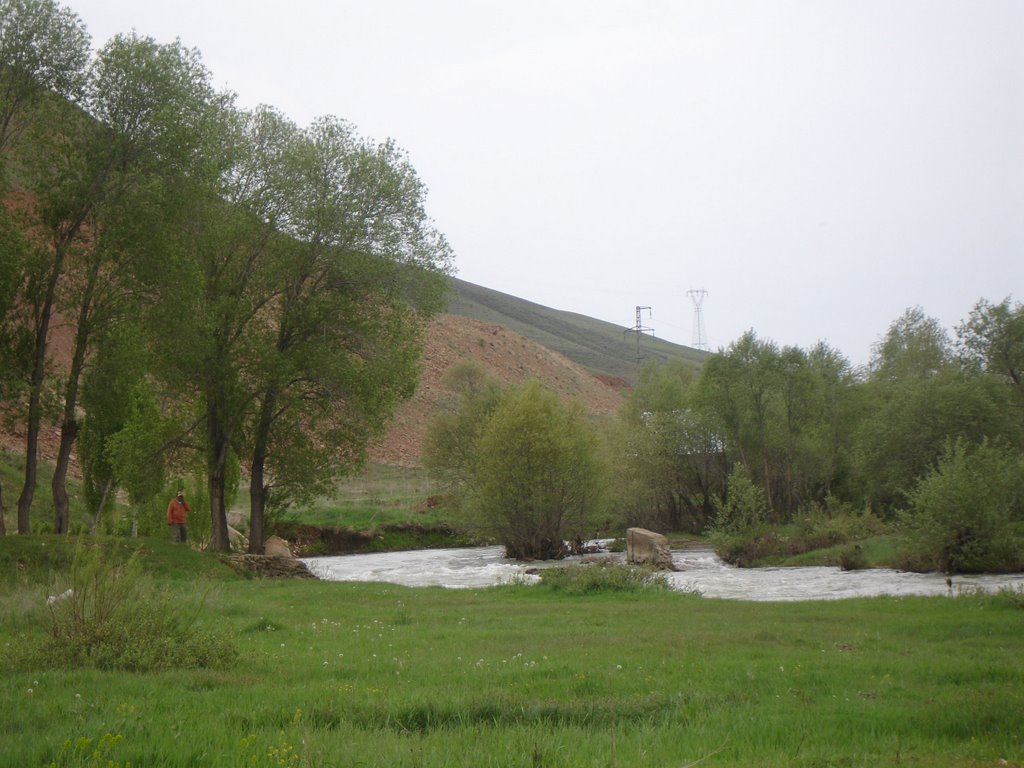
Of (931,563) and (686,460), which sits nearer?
(931,563)

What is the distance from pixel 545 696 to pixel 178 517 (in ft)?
88.8

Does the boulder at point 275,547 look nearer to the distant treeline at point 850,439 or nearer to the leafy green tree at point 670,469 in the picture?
the distant treeline at point 850,439

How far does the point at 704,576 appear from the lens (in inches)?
1384

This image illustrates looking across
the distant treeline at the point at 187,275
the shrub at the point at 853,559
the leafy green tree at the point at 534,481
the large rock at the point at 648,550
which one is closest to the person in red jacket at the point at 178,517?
the distant treeline at the point at 187,275

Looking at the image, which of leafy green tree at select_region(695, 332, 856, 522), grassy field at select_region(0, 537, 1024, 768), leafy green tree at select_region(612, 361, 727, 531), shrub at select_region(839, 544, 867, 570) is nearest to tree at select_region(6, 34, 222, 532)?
grassy field at select_region(0, 537, 1024, 768)

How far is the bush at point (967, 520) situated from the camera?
29.3 m

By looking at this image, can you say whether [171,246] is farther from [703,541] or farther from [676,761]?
[703,541]

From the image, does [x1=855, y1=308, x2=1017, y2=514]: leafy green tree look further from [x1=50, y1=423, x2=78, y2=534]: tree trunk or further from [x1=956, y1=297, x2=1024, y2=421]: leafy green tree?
[x1=50, y1=423, x2=78, y2=534]: tree trunk

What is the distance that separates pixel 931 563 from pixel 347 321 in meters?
22.6

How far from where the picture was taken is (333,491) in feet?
105

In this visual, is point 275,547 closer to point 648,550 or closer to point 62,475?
point 62,475

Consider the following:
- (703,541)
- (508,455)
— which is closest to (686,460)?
(703,541)

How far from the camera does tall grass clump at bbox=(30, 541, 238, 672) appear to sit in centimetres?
987

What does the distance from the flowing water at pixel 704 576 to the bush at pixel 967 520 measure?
3.00 feet
